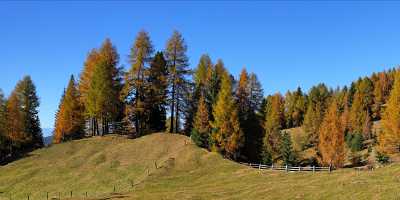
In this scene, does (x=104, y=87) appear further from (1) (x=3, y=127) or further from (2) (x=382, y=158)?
(2) (x=382, y=158)

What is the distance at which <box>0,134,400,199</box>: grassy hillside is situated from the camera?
36.9 metres

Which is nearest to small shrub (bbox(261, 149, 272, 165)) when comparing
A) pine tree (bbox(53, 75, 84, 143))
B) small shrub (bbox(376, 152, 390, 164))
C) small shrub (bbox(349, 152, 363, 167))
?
small shrub (bbox(376, 152, 390, 164))

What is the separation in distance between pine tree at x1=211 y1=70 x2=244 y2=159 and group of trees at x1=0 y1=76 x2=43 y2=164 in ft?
127

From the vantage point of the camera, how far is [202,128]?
65188 mm

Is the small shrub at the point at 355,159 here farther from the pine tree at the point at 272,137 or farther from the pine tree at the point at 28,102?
the pine tree at the point at 28,102

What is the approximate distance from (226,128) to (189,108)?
13232 millimetres

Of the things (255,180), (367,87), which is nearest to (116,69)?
(255,180)

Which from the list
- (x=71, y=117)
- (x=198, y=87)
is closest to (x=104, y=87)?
(x=71, y=117)

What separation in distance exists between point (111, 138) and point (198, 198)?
39567mm

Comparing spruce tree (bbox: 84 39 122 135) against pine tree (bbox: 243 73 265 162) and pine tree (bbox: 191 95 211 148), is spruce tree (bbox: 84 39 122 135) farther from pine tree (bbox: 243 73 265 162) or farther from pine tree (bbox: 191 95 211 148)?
pine tree (bbox: 243 73 265 162)

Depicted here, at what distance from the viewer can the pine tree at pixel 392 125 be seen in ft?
196

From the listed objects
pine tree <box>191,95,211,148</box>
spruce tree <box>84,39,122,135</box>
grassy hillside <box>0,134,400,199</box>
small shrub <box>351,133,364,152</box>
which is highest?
spruce tree <box>84,39,122,135</box>

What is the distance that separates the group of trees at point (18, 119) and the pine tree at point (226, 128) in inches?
1527

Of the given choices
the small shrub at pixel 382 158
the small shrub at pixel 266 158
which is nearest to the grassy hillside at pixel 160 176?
the small shrub at pixel 266 158
